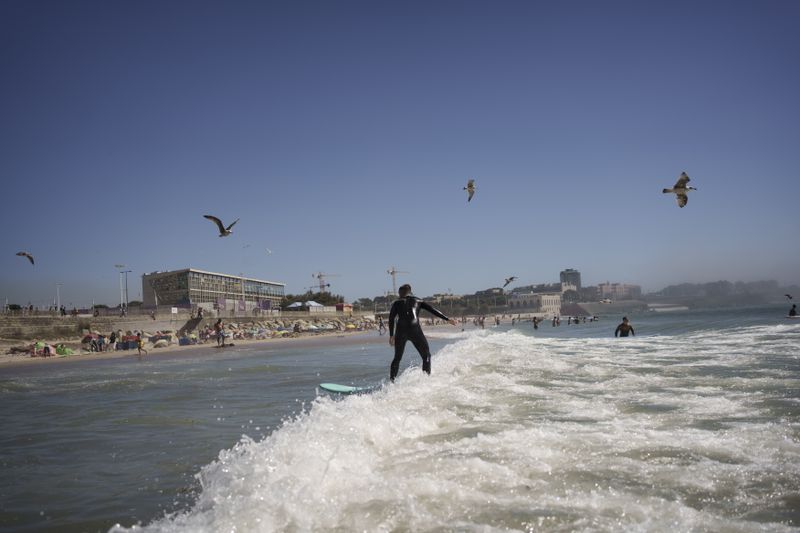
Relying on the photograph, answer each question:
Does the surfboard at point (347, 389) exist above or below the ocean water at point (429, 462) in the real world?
below

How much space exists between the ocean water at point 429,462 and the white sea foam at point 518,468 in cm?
2

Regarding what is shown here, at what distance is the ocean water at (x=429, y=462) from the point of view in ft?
10.4

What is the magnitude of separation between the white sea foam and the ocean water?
18 mm

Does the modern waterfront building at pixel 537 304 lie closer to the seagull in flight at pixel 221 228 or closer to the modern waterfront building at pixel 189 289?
the modern waterfront building at pixel 189 289

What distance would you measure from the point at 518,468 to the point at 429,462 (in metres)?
0.72

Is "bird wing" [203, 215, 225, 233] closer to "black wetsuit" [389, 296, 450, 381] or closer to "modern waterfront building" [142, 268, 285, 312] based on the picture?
"black wetsuit" [389, 296, 450, 381]

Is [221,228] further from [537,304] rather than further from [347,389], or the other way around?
[537,304]

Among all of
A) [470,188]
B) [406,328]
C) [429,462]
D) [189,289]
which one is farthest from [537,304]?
[429,462]

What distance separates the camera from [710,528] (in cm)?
291

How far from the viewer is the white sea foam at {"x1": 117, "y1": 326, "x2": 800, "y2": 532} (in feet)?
10.2

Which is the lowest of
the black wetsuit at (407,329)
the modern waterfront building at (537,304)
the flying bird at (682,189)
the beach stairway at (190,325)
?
the modern waterfront building at (537,304)

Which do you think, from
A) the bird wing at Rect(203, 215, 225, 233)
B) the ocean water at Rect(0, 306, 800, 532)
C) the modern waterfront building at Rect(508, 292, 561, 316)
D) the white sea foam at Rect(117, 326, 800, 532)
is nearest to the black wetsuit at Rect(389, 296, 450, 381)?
the ocean water at Rect(0, 306, 800, 532)

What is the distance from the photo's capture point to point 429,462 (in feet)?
14.1

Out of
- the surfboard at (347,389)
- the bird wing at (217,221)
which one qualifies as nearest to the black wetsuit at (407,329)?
the surfboard at (347,389)
